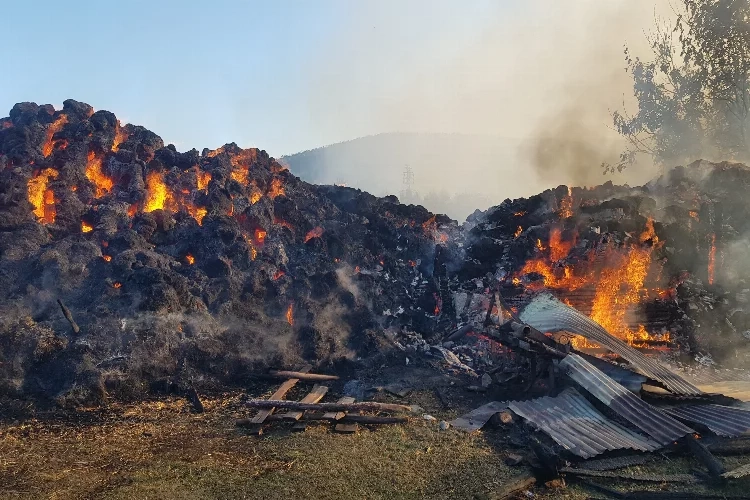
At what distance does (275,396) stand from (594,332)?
8823 mm

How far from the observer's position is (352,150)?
9544 centimetres

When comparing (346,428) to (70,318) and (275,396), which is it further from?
(70,318)

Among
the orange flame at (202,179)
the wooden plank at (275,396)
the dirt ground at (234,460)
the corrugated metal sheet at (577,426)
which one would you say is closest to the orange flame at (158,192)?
the orange flame at (202,179)

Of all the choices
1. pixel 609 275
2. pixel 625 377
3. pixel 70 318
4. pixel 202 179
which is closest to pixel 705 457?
pixel 625 377

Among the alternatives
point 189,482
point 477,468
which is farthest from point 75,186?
point 477,468

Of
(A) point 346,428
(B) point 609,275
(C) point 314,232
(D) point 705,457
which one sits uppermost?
(C) point 314,232

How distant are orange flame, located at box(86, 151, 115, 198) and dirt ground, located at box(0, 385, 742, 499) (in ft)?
40.9

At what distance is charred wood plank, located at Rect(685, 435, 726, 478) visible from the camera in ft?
27.1

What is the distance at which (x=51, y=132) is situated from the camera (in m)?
22.8

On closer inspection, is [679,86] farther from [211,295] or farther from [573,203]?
[211,295]

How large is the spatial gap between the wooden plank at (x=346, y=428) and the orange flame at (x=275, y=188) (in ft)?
48.4

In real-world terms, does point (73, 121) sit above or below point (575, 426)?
above

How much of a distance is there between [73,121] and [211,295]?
14.1 m

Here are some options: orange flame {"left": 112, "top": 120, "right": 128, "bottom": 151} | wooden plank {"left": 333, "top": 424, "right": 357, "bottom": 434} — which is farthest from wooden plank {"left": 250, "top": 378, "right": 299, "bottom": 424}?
orange flame {"left": 112, "top": 120, "right": 128, "bottom": 151}
